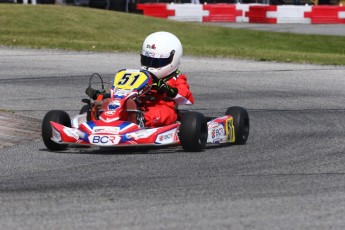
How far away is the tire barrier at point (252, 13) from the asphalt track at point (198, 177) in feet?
56.3

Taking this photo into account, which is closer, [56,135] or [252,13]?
[56,135]

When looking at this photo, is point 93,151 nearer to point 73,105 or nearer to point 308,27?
point 73,105

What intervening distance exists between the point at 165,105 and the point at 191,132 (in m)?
0.68

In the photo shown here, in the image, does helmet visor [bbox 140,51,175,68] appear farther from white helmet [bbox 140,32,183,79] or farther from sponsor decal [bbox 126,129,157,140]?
sponsor decal [bbox 126,129,157,140]

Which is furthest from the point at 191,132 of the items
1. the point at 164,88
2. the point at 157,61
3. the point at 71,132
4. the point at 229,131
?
the point at 157,61

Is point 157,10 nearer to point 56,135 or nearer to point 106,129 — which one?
point 56,135

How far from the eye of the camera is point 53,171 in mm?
7309

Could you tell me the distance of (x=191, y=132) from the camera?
826cm

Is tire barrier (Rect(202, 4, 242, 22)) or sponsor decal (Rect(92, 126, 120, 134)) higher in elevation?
sponsor decal (Rect(92, 126, 120, 134))

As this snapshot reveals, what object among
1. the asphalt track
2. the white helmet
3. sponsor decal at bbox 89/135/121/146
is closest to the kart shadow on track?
the asphalt track

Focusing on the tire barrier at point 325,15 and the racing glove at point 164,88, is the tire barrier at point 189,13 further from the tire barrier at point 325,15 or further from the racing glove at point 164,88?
the racing glove at point 164,88

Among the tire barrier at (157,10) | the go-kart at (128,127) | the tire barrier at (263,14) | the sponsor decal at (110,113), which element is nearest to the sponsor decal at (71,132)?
the go-kart at (128,127)

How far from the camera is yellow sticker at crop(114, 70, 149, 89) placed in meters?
8.64

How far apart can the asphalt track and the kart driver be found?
1.08 ft
